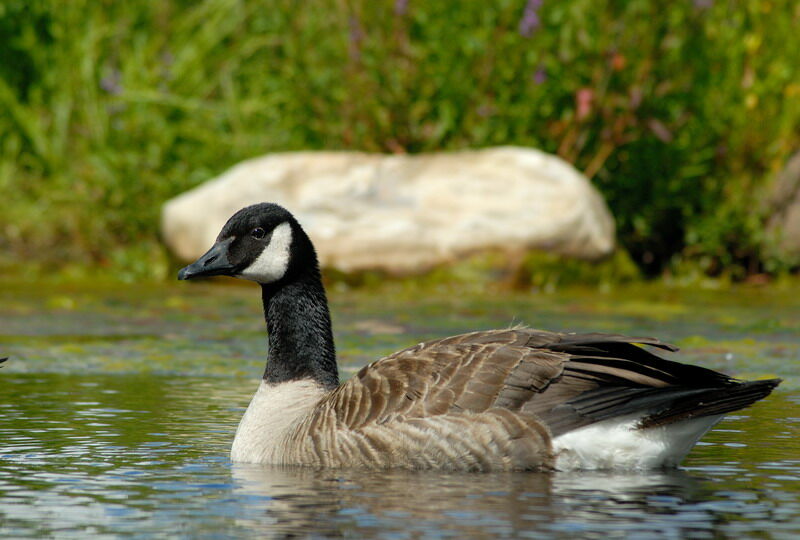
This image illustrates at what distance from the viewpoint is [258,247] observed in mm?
7566

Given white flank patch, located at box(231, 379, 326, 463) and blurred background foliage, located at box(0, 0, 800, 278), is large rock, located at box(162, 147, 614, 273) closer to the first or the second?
blurred background foliage, located at box(0, 0, 800, 278)

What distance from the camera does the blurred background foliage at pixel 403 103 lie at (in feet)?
49.6

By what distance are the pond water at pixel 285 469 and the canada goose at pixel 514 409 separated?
0.14 meters

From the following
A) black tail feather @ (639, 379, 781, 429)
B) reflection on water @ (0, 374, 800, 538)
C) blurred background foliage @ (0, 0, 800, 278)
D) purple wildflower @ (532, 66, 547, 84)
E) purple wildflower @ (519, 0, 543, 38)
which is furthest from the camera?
blurred background foliage @ (0, 0, 800, 278)

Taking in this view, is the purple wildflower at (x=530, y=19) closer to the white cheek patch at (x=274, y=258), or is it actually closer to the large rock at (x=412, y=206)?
the large rock at (x=412, y=206)

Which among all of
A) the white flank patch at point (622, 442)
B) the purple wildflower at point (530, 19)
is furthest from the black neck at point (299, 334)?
the purple wildflower at point (530, 19)

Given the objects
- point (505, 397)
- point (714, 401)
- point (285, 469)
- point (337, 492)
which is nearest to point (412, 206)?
point (285, 469)

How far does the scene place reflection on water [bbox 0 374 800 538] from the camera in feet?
17.9

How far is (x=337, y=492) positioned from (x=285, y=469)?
80 cm

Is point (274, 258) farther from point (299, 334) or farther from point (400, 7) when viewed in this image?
point (400, 7)

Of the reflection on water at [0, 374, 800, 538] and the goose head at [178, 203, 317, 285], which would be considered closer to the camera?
the reflection on water at [0, 374, 800, 538]

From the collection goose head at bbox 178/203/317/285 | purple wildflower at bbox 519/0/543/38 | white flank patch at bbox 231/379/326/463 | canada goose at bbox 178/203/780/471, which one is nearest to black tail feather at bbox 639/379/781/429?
canada goose at bbox 178/203/780/471

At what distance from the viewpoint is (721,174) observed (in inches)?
637

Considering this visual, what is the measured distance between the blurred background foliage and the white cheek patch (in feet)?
25.1
